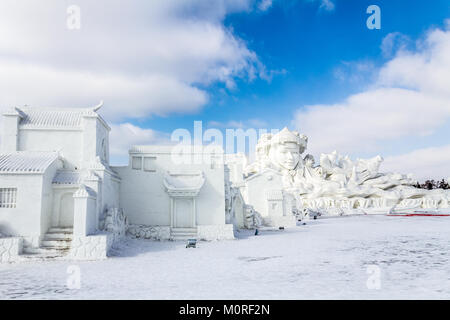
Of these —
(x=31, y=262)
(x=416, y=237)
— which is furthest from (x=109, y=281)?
(x=416, y=237)

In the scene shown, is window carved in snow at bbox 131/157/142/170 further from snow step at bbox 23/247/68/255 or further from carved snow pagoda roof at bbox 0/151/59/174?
snow step at bbox 23/247/68/255

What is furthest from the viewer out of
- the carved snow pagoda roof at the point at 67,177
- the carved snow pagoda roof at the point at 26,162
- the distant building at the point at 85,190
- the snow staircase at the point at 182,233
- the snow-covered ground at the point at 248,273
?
the snow staircase at the point at 182,233

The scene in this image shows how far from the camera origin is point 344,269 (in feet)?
36.6

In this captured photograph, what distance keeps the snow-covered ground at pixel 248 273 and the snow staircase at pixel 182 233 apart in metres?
2.88

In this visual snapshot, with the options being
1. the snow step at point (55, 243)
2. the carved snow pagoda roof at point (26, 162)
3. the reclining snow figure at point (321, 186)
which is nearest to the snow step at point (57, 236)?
the snow step at point (55, 243)

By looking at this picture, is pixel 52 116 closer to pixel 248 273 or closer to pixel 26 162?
pixel 26 162

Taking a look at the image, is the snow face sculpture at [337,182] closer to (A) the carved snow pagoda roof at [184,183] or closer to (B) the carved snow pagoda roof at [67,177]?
(A) the carved snow pagoda roof at [184,183]

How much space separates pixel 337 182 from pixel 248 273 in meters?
40.5

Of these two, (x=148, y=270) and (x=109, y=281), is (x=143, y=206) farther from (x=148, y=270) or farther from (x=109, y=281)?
(x=109, y=281)

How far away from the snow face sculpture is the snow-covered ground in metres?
25.0

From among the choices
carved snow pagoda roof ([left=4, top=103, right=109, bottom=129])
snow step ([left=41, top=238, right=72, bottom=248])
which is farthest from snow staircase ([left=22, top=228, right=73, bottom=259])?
carved snow pagoda roof ([left=4, top=103, right=109, bottom=129])

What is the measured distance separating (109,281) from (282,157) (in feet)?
147

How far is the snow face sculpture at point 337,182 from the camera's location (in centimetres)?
4575

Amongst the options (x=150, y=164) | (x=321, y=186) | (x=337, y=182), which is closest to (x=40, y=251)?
(x=150, y=164)
